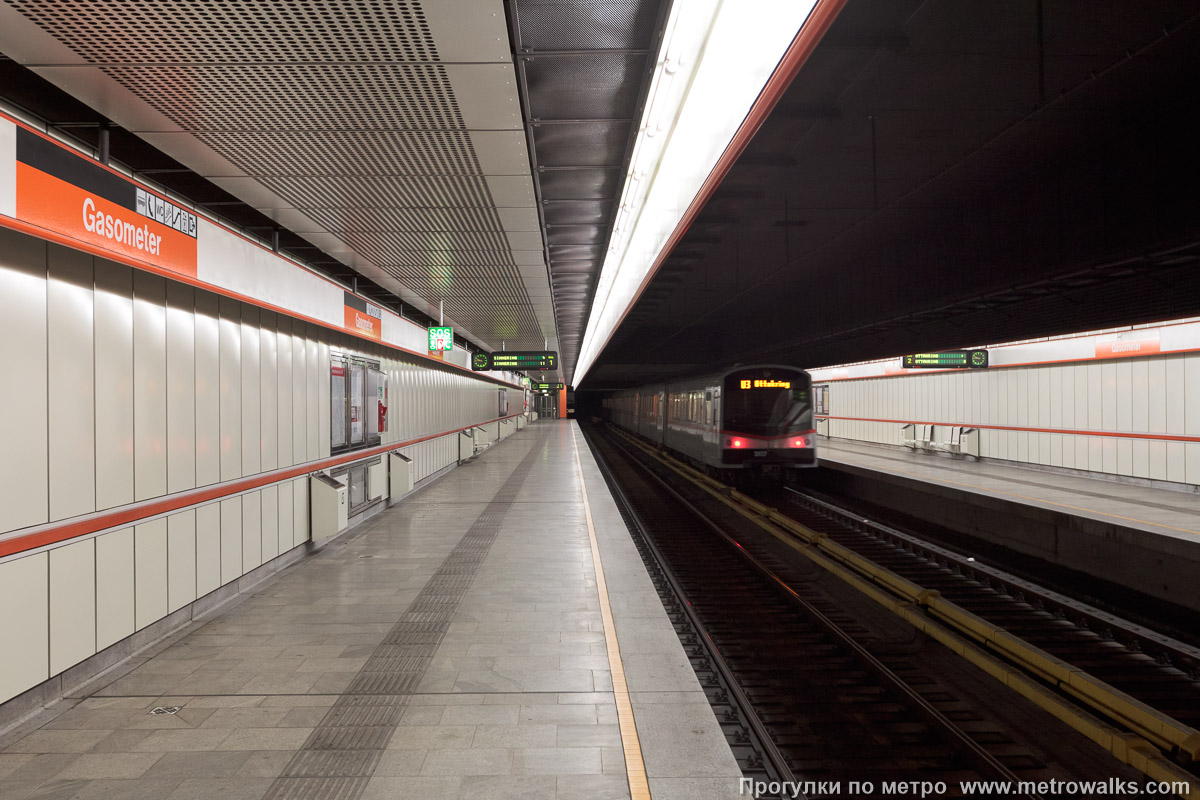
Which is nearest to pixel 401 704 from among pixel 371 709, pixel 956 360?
pixel 371 709

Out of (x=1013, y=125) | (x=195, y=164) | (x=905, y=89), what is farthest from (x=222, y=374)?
(x=1013, y=125)

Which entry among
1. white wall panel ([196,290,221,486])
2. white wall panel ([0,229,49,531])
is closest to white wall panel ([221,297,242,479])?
white wall panel ([196,290,221,486])

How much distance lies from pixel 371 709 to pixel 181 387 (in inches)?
122

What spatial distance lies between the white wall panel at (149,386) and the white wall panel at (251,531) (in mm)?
1326

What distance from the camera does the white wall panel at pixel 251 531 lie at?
20.8ft

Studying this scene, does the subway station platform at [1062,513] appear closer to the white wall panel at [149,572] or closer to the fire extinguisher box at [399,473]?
the fire extinguisher box at [399,473]

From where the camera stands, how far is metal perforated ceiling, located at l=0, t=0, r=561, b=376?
11.0ft

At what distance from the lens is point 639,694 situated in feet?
13.0

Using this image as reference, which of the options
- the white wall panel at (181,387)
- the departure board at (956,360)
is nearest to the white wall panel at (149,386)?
the white wall panel at (181,387)

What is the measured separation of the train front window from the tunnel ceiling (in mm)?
3517

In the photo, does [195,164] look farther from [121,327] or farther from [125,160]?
[121,327]

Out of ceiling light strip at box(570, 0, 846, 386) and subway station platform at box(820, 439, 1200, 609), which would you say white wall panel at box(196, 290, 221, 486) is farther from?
subway station platform at box(820, 439, 1200, 609)

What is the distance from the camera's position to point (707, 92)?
470 cm

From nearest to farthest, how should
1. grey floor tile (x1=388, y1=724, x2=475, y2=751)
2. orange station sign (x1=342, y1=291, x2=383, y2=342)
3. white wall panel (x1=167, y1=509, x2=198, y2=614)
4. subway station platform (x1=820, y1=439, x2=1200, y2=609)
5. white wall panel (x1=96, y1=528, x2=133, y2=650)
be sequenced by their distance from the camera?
grey floor tile (x1=388, y1=724, x2=475, y2=751)
white wall panel (x1=96, y1=528, x2=133, y2=650)
white wall panel (x1=167, y1=509, x2=198, y2=614)
subway station platform (x1=820, y1=439, x2=1200, y2=609)
orange station sign (x1=342, y1=291, x2=383, y2=342)
